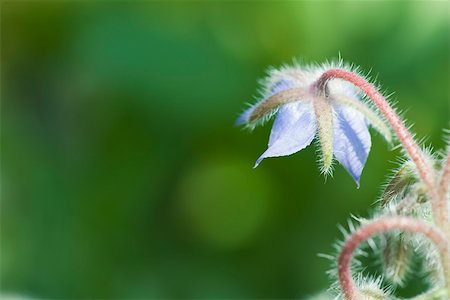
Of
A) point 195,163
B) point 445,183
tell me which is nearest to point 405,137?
point 445,183

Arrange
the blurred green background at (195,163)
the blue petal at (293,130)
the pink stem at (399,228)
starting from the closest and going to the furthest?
1. the pink stem at (399,228)
2. the blue petal at (293,130)
3. the blurred green background at (195,163)

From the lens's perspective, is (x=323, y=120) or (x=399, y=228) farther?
(x=323, y=120)

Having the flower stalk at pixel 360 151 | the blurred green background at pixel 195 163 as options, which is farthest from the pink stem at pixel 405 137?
the blurred green background at pixel 195 163

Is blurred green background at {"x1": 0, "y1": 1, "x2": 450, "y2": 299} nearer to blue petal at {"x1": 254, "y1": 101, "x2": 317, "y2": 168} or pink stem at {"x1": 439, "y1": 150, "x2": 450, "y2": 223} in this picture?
blue petal at {"x1": 254, "y1": 101, "x2": 317, "y2": 168}

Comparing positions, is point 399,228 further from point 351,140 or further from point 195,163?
point 195,163

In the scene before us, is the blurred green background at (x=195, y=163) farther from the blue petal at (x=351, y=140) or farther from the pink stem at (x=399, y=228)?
the pink stem at (x=399, y=228)

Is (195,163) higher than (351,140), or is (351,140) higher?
(195,163)
